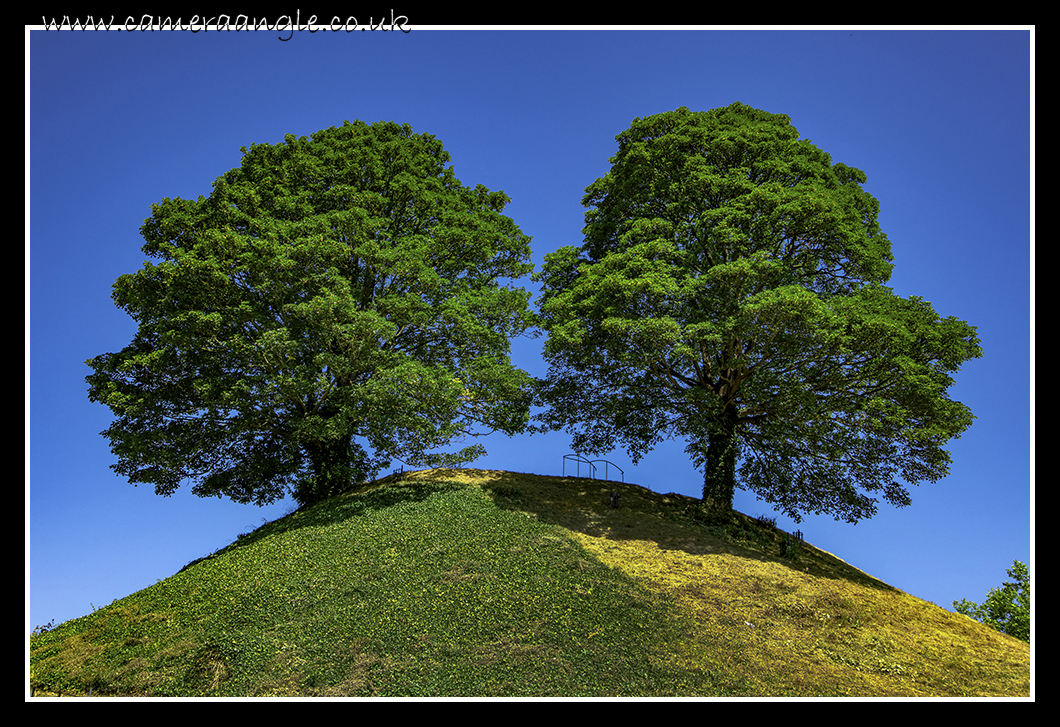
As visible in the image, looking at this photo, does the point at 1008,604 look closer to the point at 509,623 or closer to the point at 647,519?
the point at 647,519

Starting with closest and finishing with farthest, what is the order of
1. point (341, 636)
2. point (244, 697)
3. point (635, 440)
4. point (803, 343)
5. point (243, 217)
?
point (244, 697) → point (341, 636) → point (803, 343) → point (243, 217) → point (635, 440)

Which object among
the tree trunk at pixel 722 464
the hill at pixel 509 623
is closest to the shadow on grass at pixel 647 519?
the hill at pixel 509 623

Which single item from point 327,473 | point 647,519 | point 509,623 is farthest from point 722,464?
point 327,473

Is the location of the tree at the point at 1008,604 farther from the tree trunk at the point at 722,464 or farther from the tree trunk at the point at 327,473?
the tree trunk at the point at 327,473

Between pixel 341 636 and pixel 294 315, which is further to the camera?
pixel 294 315

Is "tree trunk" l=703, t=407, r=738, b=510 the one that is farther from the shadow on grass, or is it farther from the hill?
the hill

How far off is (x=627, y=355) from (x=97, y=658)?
39.1 ft

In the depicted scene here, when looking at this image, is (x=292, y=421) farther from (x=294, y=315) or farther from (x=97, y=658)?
(x=97, y=658)

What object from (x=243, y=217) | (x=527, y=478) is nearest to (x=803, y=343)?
(x=527, y=478)

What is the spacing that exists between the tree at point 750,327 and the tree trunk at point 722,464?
5cm

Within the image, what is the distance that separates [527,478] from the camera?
62.0 ft

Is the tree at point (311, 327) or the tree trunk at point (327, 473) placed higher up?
the tree at point (311, 327)

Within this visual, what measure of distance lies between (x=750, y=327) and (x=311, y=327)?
10.1 m

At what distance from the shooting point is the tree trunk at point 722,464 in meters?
17.3
